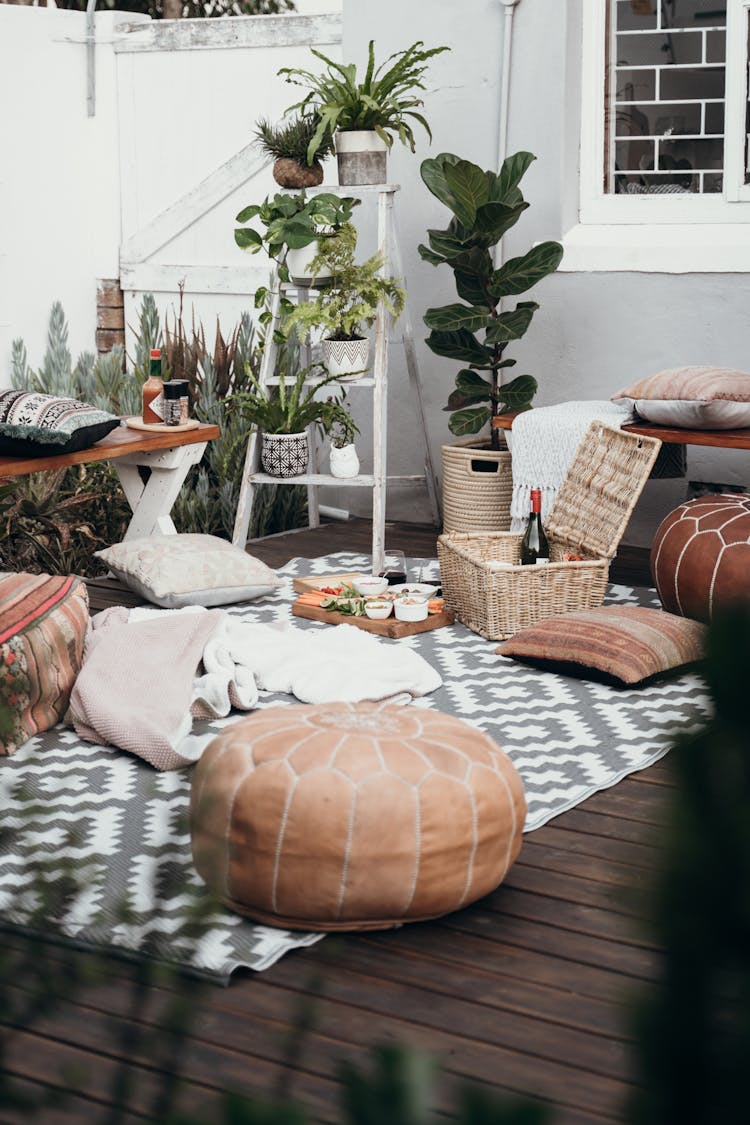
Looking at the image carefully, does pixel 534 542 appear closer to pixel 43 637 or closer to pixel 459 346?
pixel 459 346

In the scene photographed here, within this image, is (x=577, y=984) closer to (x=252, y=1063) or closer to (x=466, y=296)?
(x=252, y=1063)

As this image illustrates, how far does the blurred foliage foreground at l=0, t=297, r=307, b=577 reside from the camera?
5285 mm

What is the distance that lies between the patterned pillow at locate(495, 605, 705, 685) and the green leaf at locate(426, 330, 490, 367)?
1.70 m

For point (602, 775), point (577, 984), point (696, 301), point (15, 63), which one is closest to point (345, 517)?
point (696, 301)

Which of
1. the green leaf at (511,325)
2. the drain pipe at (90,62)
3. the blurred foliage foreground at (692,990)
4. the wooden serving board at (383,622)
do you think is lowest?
the wooden serving board at (383,622)

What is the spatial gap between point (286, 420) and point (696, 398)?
5.32 ft

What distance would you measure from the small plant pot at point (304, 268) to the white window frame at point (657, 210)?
3.32 ft

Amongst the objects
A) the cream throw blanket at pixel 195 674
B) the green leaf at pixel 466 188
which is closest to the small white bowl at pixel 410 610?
the cream throw blanket at pixel 195 674

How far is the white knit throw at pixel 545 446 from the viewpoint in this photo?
477cm

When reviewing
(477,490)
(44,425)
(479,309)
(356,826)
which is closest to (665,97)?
(479,309)

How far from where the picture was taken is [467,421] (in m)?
5.33

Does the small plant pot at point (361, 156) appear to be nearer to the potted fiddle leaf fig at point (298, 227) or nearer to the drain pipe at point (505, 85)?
the potted fiddle leaf fig at point (298, 227)

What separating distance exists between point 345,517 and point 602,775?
3308mm

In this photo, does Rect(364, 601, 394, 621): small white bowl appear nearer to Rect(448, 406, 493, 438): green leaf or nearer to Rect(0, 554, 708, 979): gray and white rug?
Rect(0, 554, 708, 979): gray and white rug
